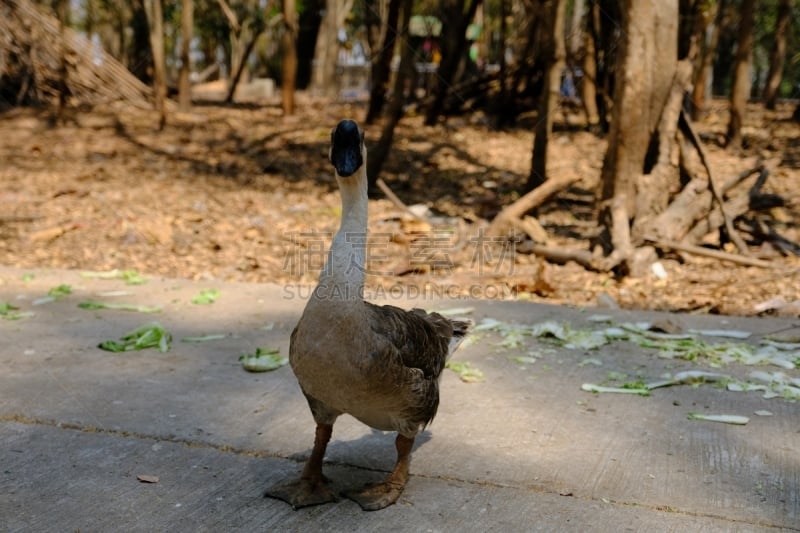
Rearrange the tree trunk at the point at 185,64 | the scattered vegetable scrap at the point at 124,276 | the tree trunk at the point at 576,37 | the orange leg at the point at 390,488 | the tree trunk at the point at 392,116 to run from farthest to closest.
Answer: the tree trunk at the point at 576,37 < the tree trunk at the point at 185,64 < the tree trunk at the point at 392,116 < the scattered vegetable scrap at the point at 124,276 < the orange leg at the point at 390,488

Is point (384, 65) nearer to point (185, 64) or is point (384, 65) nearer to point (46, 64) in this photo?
point (185, 64)

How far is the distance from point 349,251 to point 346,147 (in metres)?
0.41

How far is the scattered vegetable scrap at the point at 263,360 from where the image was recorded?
16.6 feet

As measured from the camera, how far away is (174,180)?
1207 centimetres

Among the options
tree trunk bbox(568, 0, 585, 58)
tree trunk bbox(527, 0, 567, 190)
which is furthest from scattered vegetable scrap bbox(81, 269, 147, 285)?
tree trunk bbox(568, 0, 585, 58)

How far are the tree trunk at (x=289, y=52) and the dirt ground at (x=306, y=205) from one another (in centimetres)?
45

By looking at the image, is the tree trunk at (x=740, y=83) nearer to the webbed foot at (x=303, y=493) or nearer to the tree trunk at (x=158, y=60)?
the tree trunk at (x=158, y=60)

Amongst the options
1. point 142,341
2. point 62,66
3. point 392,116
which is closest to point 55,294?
point 142,341

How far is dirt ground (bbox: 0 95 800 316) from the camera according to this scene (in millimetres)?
7617

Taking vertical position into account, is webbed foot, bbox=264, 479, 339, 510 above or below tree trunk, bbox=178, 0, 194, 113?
below

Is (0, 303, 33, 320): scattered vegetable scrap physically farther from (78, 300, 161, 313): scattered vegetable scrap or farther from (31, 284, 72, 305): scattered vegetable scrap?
(78, 300, 161, 313): scattered vegetable scrap

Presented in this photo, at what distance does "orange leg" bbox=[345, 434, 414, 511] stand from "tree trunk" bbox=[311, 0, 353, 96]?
66.6 ft

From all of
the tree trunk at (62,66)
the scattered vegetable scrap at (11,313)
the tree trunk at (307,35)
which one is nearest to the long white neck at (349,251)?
the scattered vegetable scrap at (11,313)

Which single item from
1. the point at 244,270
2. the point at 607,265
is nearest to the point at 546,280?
the point at 607,265
